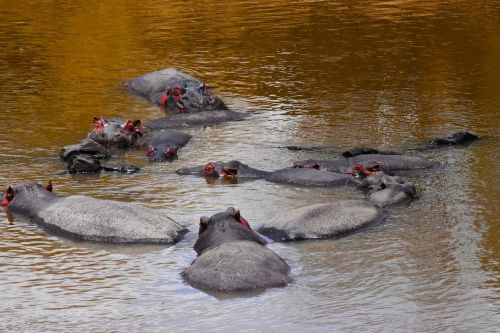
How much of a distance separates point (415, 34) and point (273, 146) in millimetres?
9507

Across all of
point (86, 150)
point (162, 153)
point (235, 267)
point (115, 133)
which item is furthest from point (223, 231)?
point (115, 133)

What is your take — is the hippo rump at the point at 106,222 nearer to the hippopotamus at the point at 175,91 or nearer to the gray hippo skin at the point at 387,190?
the gray hippo skin at the point at 387,190

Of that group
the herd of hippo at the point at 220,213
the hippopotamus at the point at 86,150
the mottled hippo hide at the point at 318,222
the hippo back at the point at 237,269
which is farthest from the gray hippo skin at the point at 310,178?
the hippo back at the point at 237,269

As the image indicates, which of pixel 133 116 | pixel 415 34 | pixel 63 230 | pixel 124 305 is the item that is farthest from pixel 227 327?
Answer: pixel 415 34

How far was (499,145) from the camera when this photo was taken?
13.7m

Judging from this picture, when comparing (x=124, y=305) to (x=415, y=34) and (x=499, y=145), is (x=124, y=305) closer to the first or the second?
(x=499, y=145)

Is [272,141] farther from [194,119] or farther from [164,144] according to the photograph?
[194,119]

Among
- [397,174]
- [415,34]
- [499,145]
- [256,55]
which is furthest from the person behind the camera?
[415,34]

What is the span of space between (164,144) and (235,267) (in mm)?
5128

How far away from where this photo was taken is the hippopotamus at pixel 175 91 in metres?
16.1

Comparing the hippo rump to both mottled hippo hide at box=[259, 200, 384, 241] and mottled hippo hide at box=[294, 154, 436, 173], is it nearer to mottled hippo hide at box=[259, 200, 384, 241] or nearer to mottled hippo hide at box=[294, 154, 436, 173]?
mottled hippo hide at box=[259, 200, 384, 241]

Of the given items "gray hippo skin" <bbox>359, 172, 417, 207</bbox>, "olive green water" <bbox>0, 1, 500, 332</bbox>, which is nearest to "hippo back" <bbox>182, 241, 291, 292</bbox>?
"olive green water" <bbox>0, 1, 500, 332</bbox>

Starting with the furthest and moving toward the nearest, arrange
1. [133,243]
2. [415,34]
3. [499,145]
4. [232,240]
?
[415,34]
[499,145]
[133,243]
[232,240]

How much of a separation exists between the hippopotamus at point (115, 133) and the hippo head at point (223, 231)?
166 inches
